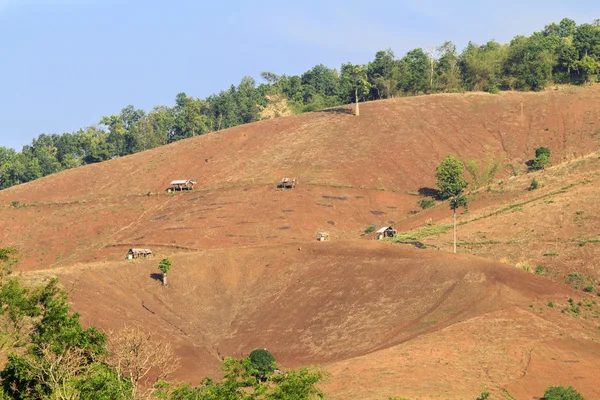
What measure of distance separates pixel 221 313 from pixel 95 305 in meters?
10.8

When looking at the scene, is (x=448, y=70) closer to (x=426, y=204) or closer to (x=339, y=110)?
(x=339, y=110)

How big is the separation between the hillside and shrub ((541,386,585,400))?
2.11 meters

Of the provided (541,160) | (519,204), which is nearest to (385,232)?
(519,204)

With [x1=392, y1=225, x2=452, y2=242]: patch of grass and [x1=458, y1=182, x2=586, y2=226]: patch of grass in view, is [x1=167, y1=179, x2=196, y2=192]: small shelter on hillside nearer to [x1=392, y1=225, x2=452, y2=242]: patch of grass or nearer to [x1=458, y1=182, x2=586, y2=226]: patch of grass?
[x1=392, y1=225, x2=452, y2=242]: patch of grass

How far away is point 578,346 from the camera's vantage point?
5741cm

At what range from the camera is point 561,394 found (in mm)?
47906

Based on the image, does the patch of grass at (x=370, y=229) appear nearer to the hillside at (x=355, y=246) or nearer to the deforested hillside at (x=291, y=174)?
the hillside at (x=355, y=246)

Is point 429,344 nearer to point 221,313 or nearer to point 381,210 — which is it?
point 221,313

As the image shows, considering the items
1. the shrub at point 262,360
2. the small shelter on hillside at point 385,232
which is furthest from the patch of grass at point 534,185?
the shrub at point 262,360

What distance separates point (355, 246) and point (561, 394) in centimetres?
3449

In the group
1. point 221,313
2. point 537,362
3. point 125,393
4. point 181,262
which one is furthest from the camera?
point 181,262

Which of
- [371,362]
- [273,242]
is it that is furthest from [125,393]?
[273,242]

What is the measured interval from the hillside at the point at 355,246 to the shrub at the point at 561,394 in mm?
2112

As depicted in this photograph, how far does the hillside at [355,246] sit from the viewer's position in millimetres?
57812
